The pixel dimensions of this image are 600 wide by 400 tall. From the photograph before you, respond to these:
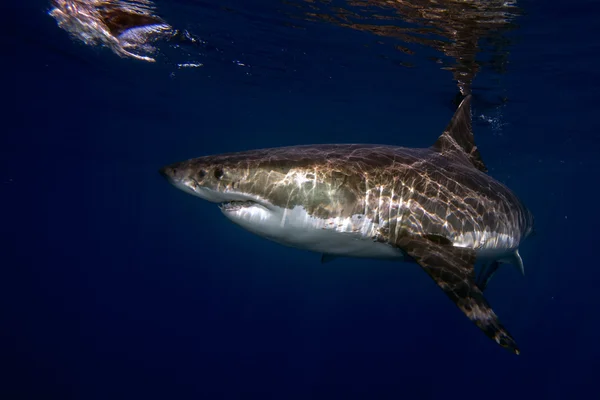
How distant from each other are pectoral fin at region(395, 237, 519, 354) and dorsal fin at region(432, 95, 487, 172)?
266cm

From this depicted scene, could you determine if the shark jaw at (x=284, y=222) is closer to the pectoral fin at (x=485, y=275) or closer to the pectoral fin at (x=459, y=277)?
the pectoral fin at (x=459, y=277)

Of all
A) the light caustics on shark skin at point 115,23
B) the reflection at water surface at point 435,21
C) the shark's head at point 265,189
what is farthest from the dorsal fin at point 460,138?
the light caustics on shark skin at point 115,23

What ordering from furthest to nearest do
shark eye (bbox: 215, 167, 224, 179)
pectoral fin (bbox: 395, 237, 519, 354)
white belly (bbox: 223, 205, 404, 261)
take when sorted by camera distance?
white belly (bbox: 223, 205, 404, 261)
shark eye (bbox: 215, 167, 224, 179)
pectoral fin (bbox: 395, 237, 519, 354)

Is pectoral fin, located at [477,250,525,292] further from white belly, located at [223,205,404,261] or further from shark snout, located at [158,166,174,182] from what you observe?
shark snout, located at [158,166,174,182]

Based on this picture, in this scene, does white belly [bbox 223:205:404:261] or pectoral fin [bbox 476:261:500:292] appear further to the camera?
pectoral fin [bbox 476:261:500:292]

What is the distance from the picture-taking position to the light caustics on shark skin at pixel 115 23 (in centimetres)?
1004

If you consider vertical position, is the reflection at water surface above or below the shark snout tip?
above

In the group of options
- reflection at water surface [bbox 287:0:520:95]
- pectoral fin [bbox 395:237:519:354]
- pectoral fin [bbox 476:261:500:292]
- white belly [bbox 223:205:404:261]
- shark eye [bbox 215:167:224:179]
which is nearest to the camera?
pectoral fin [bbox 395:237:519:354]

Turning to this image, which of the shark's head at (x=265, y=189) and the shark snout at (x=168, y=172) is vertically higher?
the shark snout at (x=168, y=172)

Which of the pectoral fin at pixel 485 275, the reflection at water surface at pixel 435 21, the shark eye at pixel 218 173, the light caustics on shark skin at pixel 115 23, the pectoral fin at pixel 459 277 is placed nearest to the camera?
the pectoral fin at pixel 459 277

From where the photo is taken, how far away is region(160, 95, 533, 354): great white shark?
3115 mm

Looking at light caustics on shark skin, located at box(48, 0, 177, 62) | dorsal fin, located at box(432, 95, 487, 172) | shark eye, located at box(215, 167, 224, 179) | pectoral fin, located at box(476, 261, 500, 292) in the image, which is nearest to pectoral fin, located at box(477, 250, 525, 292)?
pectoral fin, located at box(476, 261, 500, 292)

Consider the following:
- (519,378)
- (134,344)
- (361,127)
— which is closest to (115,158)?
(134,344)

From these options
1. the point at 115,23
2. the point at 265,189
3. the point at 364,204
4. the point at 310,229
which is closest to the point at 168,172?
the point at 265,189
